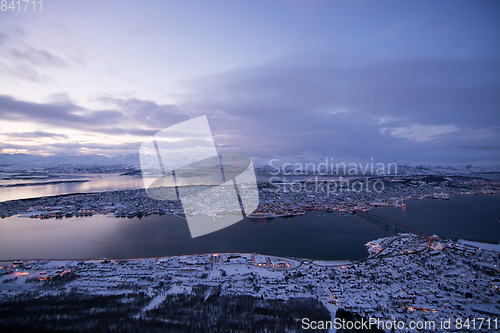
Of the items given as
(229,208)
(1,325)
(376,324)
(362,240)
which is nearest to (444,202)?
(362,240)

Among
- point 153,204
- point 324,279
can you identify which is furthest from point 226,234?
point 153,204

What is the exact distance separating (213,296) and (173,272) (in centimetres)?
Answer: 120

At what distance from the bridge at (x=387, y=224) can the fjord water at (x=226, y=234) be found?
331 mm

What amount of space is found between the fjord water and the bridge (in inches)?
13.0

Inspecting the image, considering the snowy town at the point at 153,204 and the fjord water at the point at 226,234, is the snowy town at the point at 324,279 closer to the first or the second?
the fjord water at the point at 226,234

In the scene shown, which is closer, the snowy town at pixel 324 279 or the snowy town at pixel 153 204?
the snowy town at pixel 324 279

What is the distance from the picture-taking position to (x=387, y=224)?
7.37 meters

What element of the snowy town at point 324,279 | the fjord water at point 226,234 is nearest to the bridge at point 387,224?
the fjord water at point 226,234

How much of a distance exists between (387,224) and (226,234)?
5251 millimetres

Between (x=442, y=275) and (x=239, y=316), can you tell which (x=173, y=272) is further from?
(x=442, y=275)

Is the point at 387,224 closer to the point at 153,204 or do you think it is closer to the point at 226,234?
the point at 226,234

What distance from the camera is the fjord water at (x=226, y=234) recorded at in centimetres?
546

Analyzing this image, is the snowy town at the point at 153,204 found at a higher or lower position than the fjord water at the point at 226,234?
higher

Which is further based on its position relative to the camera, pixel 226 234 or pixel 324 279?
pixel 226 234
